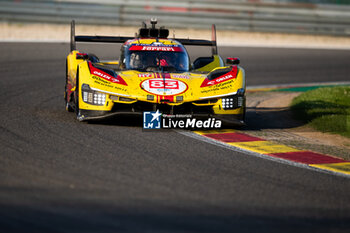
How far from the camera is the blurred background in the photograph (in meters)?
21.7

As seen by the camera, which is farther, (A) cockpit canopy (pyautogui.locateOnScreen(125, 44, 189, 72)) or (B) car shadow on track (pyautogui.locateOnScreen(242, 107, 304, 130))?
(B) car shadow on track (pyautogui.locateOnScreen(242, 107, 304, 130))

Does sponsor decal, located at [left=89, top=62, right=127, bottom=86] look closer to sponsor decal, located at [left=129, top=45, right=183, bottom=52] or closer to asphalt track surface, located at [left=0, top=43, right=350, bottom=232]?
asphalt track surface, located at [left=0, top=43, right=350, bottom=232]

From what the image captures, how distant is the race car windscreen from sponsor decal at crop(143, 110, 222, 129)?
5.34 feet

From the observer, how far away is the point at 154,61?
10523 millimetres

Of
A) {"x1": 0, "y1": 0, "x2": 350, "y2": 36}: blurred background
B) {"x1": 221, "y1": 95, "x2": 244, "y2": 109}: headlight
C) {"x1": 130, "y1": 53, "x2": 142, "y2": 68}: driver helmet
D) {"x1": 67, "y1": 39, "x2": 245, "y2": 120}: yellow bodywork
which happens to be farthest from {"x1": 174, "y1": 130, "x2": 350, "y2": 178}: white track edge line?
{"x1": 0, "y1": 0, "x2": 350, "y2": 36}: blurred background

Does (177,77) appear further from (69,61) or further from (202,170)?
(202,170)

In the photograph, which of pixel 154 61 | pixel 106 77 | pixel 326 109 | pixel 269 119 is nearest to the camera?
pixel 106 77

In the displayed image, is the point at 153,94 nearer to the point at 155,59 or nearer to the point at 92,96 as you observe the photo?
the point at 92,96

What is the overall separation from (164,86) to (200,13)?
14113 mm

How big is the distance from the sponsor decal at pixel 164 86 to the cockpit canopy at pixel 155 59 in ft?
3.38

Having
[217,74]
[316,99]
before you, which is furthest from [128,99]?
[316,99]

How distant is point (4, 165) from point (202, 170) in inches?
79.9

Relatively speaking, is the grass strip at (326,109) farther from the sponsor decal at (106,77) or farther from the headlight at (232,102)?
the sponsor decal at (106,77)

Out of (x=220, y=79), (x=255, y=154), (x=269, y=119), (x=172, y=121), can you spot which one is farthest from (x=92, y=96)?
(x=269, y=119)
